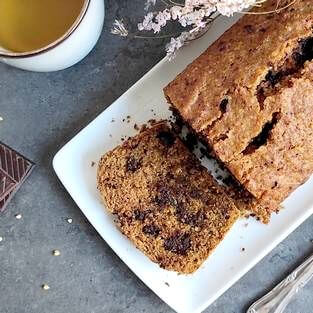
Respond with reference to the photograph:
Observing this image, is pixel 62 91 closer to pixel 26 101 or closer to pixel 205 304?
pixel 26 101

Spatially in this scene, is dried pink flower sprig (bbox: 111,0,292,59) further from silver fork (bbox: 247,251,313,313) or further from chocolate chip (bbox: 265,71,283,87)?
silver fork (bbox: 247,251,313,313)

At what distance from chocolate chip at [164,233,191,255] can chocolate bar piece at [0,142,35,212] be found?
1.45ft

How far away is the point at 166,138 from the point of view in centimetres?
190

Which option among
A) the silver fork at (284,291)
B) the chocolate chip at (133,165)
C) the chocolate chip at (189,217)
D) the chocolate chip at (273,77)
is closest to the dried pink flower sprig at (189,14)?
the chocolate chip at (273,77)

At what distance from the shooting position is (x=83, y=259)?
2.07m

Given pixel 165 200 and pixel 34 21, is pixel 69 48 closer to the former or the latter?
pixel 34 21

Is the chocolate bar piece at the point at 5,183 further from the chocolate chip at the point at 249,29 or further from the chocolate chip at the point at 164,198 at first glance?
the chocolate chip at the point at 249,29

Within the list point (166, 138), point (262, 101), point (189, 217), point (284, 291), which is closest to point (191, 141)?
point (166, 138)

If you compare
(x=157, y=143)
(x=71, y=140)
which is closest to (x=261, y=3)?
(x=157, y=143)

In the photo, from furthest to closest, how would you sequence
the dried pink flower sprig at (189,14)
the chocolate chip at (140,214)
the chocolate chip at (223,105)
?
the chocolate chip at (140,214) < the chocolate chip at (223,105) < the dried pink flower sprig at (189,14)

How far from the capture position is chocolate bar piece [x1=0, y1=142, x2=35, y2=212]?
2.04 meters

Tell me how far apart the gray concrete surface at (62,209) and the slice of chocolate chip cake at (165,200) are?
196mm

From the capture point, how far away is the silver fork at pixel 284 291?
77.7 inches

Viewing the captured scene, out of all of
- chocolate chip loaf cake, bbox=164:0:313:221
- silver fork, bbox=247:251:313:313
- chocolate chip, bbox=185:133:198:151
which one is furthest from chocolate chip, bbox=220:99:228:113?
silver fork, bbox=247:251:313:313
